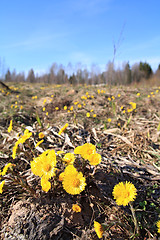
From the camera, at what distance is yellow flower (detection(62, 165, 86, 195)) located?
3.64 ft

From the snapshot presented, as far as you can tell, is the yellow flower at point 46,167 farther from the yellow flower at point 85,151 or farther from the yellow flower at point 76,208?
the yellow flower at point 76,208

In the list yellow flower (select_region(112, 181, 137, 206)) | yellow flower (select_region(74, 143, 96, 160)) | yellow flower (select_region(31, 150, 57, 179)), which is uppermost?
yellow flower (select_region(74, 143, 96, 160))

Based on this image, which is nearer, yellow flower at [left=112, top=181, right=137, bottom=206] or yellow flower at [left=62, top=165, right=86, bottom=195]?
yellow flower at [left=112, top=181, right=137, bottom=206]

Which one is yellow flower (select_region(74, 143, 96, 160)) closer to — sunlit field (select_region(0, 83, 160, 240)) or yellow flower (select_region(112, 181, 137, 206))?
sunlit field (select_region(0, 83, 160, 240))

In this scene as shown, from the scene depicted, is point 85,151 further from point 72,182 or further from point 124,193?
point 124,193

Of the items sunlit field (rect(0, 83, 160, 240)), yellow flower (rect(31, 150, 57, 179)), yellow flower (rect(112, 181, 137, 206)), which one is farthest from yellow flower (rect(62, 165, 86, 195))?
yellow flower (rect(112, 181, 137, 206))

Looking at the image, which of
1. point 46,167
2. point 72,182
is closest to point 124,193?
point 72,182

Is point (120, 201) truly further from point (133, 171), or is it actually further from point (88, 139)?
point (88, 139)

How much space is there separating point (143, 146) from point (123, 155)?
33 cm

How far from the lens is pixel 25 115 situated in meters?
3.38

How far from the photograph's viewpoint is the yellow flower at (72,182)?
111 cm

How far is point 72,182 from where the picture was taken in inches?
43.9

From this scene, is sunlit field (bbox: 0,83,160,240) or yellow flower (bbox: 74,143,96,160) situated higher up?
yellow flower (bbox: 74,143,96,160)

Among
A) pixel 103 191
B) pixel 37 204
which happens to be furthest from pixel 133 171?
pixel 37 204
